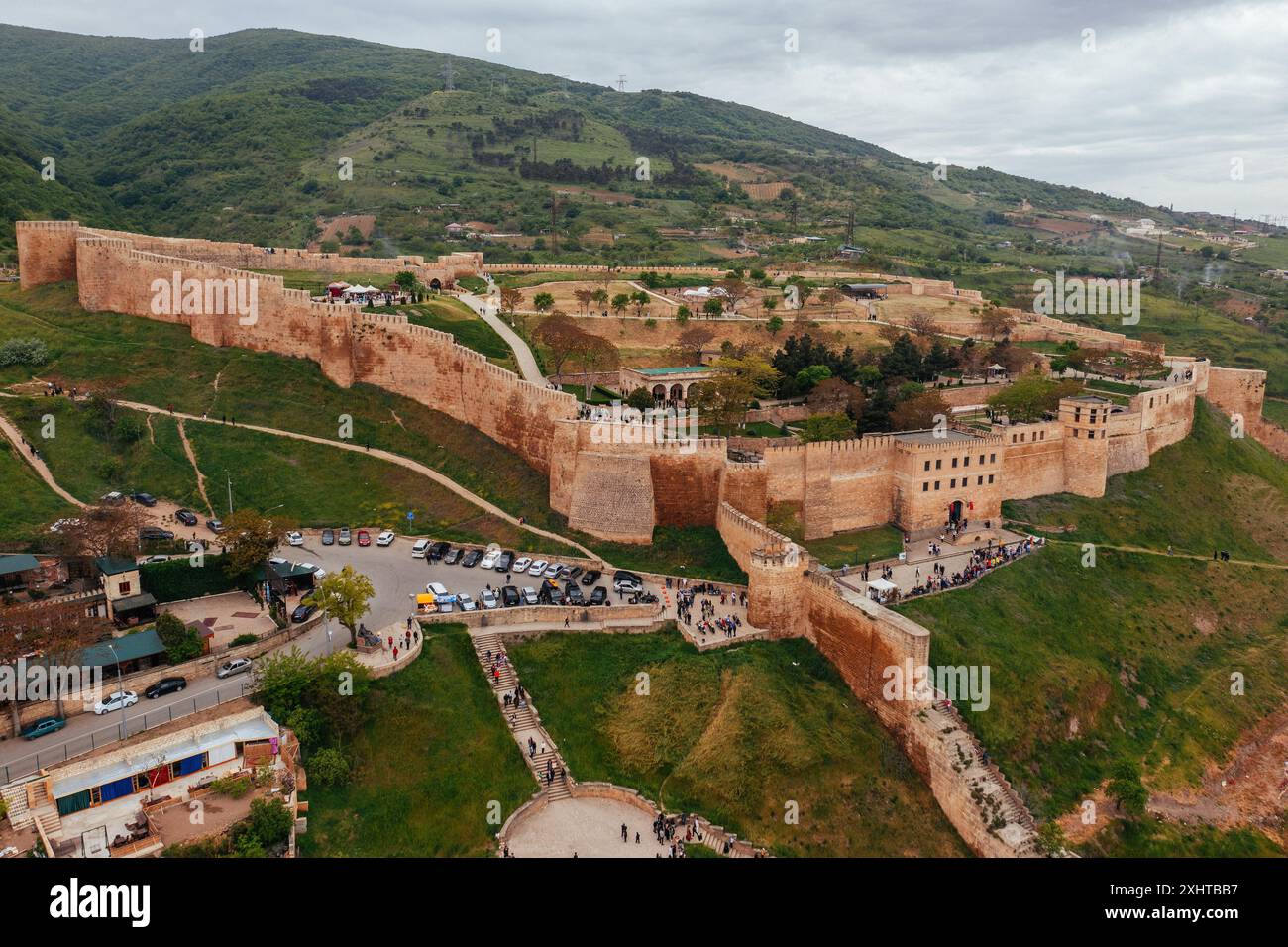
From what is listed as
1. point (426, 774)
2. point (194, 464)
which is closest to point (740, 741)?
point (426, 774)

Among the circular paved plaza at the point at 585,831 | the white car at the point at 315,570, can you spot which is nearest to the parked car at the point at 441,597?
the white car at the point at 315,570

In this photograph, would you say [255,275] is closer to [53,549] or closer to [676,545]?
[53,549]

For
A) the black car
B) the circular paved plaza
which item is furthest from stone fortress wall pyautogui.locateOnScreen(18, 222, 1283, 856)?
the black car

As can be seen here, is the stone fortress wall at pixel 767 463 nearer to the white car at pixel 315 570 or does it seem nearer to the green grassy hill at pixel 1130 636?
the green grassy hill at pixel 1130 636

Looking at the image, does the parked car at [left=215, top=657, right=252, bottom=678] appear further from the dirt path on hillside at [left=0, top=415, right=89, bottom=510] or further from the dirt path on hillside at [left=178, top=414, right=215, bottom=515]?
the dirt path on hillside at [left=0, top=415, right=89, bottom=510]

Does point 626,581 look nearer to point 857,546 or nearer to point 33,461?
point 857,546

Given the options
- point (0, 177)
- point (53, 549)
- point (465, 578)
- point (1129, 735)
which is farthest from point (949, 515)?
point (0, 177)

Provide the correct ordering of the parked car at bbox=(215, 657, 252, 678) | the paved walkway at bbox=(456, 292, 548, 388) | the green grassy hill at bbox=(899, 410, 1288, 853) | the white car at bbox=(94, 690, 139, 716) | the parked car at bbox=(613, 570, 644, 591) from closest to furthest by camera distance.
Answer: the white car at bbox=(94, 690, 139, 716)
the parked car at bbox=(215, 657, 252, 678)
the green grassy hill at bbox=(899, 410, 1288, 853)
the parked car at bbox=(613, 570, 644, 591)
the paved walkway at bbox=(456, 292, 548, 388)
